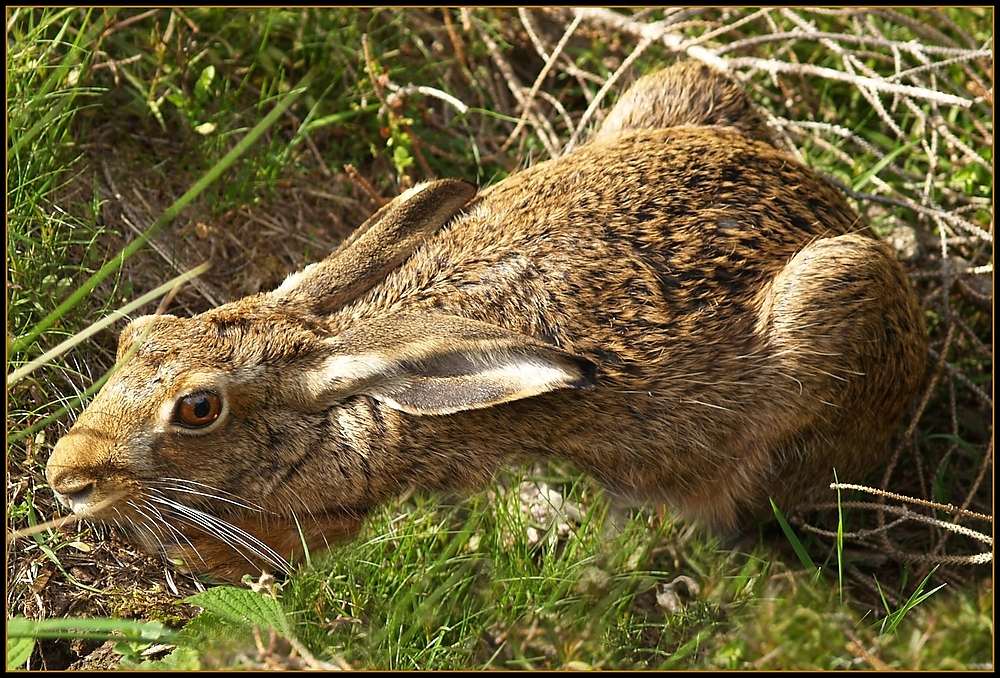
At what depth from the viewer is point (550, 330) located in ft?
14.7

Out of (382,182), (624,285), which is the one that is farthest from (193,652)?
(382,182)

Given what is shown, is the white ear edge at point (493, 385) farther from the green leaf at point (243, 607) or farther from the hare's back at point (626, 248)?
the green leaf at point (243, 607)

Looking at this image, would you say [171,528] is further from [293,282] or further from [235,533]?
[293,282]

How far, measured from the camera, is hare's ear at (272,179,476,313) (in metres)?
4.61

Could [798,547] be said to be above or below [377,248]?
below

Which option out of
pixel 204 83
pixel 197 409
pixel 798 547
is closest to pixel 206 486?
pixel 197 409

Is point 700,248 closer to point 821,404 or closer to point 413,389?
point 821,404

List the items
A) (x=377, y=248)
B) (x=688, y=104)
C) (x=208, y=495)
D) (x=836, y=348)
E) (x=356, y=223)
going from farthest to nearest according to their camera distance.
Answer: (x=356, y=223), (x=688, y=104), (x=377, y=248), (x=836, y=348), (x=208, y=495)

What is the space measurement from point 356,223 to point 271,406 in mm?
1796

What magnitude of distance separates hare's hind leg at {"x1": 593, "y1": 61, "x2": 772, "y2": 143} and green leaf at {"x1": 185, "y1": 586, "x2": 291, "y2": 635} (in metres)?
2.92

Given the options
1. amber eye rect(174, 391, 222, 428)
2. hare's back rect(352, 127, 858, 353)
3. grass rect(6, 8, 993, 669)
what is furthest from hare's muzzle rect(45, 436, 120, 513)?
hare's back rect(352, 127, 858, 353)

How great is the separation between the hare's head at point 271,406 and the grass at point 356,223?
0.82 feet

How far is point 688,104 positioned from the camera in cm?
548

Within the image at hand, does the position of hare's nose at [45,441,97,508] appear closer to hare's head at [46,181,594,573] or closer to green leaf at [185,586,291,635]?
hare's head at [46,181,594,573]
